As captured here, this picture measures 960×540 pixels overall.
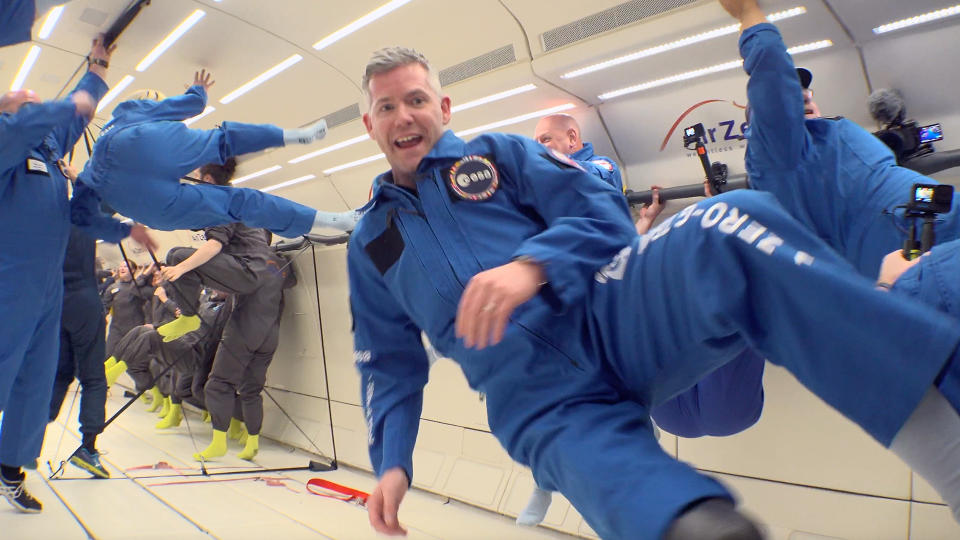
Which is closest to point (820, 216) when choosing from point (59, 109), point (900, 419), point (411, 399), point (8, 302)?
point (900, 419)

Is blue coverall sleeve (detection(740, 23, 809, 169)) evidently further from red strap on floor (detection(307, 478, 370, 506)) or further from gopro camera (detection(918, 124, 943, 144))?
red strap on floor (detection(307, 478, 370, 506))

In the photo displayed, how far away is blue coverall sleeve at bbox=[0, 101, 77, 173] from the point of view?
1.96 m

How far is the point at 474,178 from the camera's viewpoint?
1.17 meters

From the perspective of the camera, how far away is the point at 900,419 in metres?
0.69

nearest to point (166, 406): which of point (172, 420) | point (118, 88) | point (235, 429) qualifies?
point (172, 420)

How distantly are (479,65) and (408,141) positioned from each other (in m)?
2.71

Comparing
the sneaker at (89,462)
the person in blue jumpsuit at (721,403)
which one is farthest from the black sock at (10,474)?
the person in blue jumpsuit at (721,403)

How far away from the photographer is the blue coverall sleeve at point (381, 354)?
1.31m

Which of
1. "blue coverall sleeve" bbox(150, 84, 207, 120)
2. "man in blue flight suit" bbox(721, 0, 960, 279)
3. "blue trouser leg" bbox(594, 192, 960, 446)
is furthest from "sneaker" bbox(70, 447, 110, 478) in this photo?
"man in blue flight suit" bbox(721, 0, 960, 279)

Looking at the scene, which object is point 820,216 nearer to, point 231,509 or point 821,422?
point 821,422

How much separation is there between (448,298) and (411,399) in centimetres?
37

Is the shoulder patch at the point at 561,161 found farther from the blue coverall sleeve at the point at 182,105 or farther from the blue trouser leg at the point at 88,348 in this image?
the blue trouser leg at the point at 88,348

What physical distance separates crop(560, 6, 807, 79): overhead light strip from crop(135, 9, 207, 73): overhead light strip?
8.48ft

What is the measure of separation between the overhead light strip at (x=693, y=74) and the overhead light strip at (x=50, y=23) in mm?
3734
